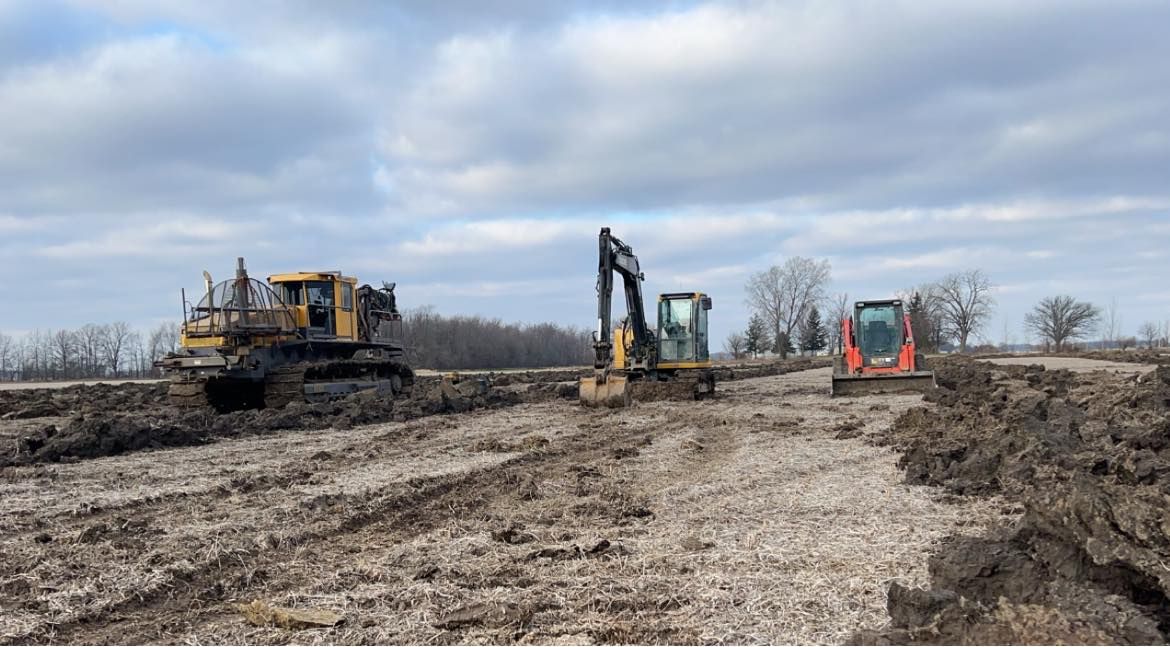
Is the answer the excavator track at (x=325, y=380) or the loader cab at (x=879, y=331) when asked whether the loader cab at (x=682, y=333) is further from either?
the excavator track at (x=325, y=380)

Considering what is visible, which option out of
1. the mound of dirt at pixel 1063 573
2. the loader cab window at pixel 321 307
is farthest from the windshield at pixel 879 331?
the mound of dirt at pixel 1063 573

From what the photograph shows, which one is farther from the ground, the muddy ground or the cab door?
the cab door

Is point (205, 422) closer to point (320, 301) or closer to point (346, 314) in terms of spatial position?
point (320, 301)

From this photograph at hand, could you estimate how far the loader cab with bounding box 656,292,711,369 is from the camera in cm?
2138

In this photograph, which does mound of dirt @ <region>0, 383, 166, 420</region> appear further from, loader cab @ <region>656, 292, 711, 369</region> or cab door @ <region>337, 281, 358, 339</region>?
loader cab @ <region>656, 292, 711, 369</region>

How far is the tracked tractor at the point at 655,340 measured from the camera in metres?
19.9

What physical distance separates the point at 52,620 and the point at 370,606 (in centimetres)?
167

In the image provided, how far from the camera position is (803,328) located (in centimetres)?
8788

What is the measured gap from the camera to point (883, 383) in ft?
69.8

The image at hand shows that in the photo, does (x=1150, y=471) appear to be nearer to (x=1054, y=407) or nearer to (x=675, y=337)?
(x=1054, y=407)

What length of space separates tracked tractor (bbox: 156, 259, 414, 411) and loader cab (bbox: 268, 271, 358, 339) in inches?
0.9

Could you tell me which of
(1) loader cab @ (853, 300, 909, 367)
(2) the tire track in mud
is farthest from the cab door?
(1) loader cab @ (853, 300, 909, 367)

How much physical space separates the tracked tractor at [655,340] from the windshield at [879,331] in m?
4.38

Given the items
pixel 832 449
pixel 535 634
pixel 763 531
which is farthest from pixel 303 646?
pixel 832 449
